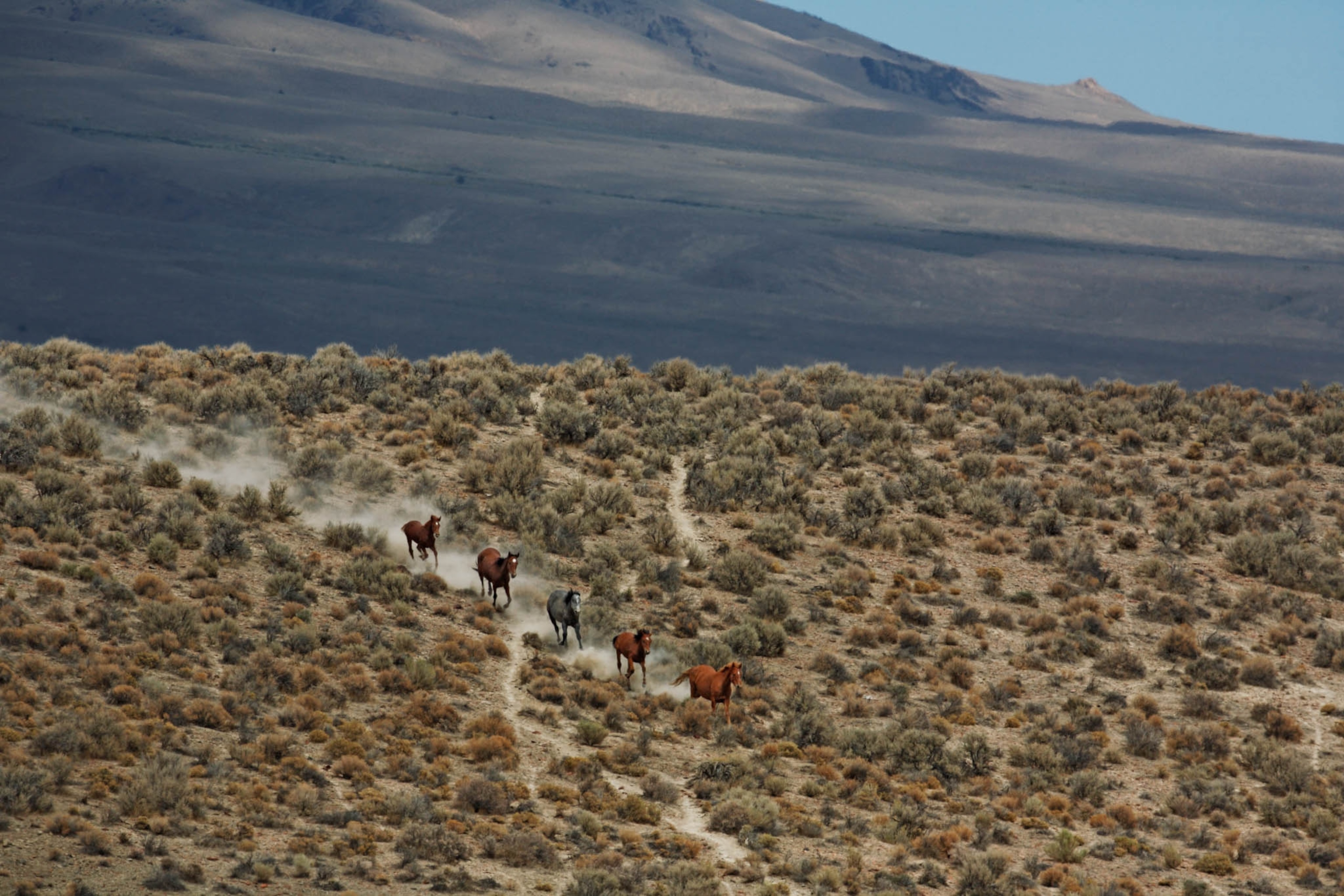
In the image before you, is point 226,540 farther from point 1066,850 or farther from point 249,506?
point 1066,850

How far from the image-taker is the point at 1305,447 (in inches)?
1321

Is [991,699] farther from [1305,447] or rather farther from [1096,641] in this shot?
[1305,447]

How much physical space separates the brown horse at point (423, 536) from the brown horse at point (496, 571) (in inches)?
30.9

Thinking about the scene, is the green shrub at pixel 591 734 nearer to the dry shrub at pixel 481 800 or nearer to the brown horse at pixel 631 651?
the brown horse at pixel 631 651

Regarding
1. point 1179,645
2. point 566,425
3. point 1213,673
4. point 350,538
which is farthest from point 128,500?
point 1213,673

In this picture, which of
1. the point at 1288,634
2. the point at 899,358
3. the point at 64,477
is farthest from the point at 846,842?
the point at 899,358

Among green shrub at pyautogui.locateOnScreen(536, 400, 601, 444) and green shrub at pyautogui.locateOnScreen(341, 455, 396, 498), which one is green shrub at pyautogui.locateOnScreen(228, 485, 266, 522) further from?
green shrub at pyautogui.locateOnScreen(536, 400, 601, 444)

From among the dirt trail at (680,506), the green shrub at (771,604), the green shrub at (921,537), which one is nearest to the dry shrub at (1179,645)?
the green shrub at (921,537)

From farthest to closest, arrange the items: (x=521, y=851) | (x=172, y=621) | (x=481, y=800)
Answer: (x=172, y=621), (x=481, y=800), (x=521, y=851)

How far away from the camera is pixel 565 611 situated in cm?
1859

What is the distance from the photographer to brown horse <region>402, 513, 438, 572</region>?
67.2ft

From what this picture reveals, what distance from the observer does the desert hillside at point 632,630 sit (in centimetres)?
1356

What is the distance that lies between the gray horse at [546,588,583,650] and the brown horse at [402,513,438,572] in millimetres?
2487

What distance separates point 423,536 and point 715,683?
5.68 metres
